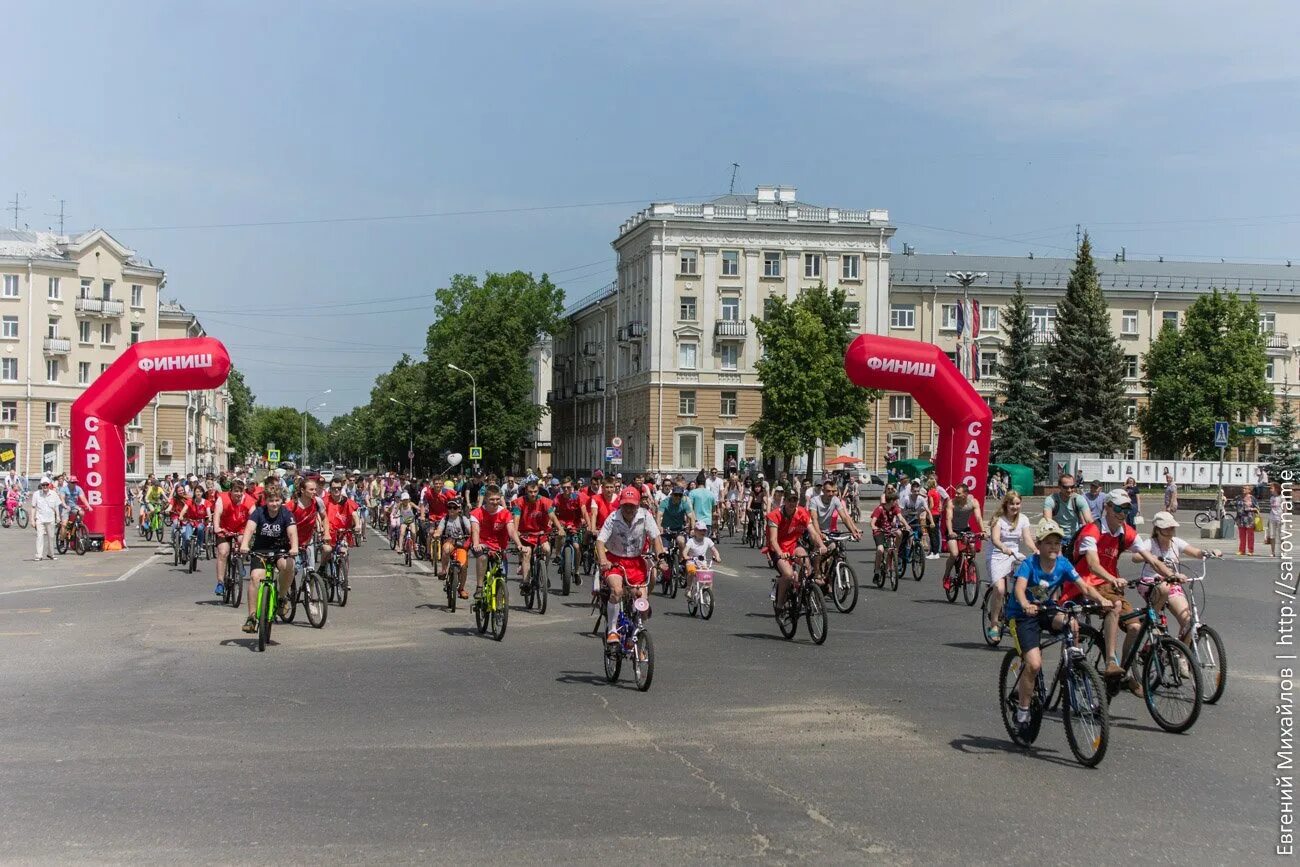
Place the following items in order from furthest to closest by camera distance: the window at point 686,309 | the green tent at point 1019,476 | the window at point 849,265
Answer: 1. the window at point 849,265
2. the window at point 686,309
3. the green tent at point 1019,476

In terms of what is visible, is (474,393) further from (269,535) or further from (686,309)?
(269,535)

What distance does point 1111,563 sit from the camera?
11883 mm

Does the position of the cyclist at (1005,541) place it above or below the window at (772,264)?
below

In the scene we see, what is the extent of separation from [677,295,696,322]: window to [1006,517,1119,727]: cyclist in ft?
241

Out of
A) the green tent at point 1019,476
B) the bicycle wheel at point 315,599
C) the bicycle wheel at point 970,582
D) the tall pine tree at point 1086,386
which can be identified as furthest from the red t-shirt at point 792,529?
the tall pine tree at point 1086,386

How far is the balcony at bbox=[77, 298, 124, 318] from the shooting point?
301 ft

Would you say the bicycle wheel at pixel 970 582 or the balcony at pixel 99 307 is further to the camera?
the balcony at pixel 99 307

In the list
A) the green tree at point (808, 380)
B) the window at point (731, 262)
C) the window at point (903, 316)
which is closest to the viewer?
the green tree at point (808, 380)

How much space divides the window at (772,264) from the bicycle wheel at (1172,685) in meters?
74.0

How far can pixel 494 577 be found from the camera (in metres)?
16.0

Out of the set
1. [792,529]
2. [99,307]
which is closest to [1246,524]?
[792,529]

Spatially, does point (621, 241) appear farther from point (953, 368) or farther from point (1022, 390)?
point (953, 368)

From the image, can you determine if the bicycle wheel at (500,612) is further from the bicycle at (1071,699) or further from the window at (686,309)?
the window at (686,309)

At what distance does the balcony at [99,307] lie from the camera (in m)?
91.6
